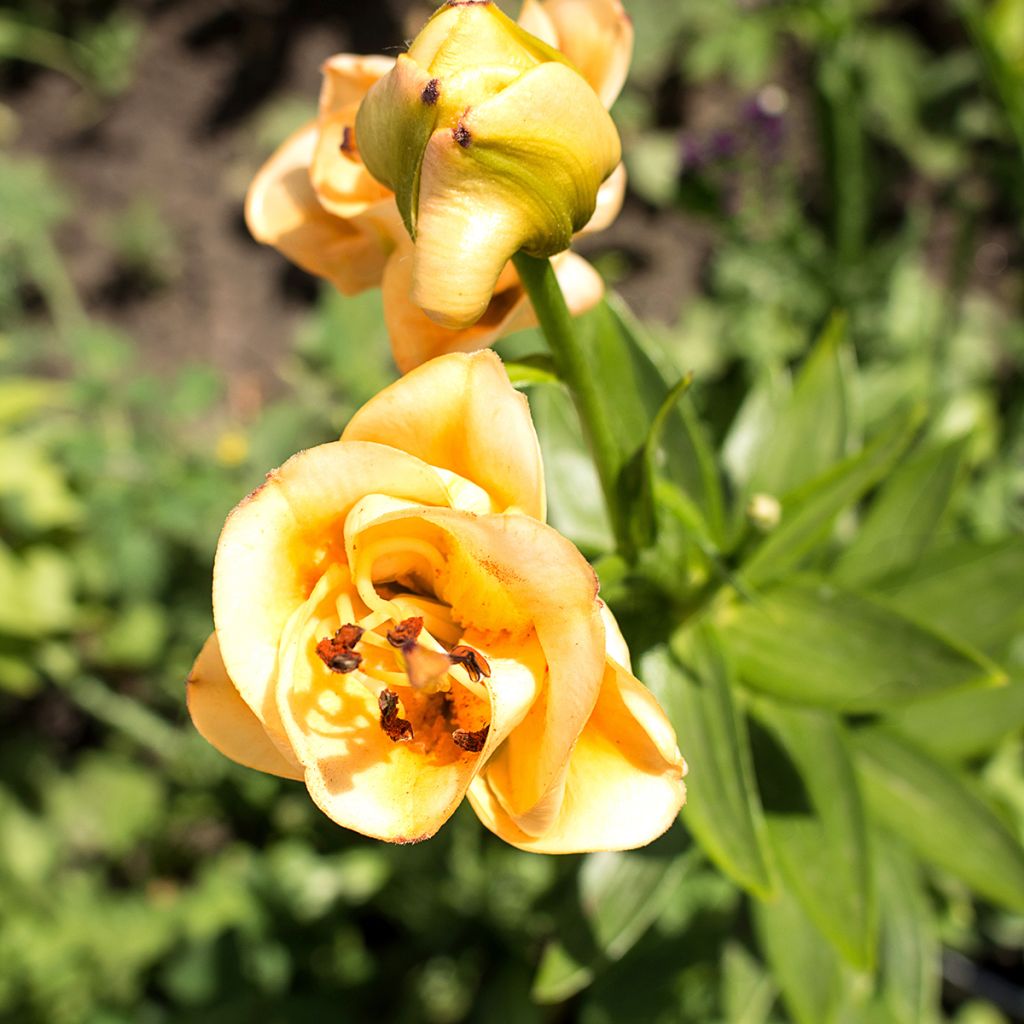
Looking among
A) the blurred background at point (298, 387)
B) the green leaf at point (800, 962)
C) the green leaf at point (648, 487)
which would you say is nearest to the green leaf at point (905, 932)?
the blurred background at point (298, 387)

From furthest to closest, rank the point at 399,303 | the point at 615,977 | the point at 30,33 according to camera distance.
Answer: the point at 30,33 < the point at 615,977 < the point at 399,303

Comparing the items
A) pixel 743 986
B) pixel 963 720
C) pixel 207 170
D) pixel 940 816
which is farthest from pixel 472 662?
pixel 207 170

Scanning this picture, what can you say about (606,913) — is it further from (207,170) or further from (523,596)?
(207,170)

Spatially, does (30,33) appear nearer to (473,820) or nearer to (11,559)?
(11,559)

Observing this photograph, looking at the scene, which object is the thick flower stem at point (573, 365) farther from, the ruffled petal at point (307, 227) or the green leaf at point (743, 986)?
the green leaf at point (743, 986)

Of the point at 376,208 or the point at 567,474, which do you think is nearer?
the point at 376,208

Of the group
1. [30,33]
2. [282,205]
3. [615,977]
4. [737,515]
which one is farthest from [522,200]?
[30,33]

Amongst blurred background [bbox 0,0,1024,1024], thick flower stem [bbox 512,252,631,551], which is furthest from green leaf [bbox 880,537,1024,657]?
thick flower stem [bbox 512,252,631,551]
